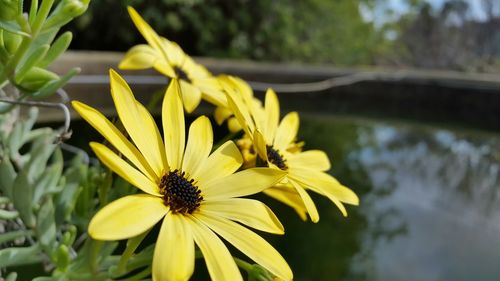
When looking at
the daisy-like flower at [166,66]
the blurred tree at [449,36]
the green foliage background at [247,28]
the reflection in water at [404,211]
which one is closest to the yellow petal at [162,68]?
the daisy-like flower at [166,66]

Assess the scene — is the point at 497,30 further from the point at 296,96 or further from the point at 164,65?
the point at 164,65

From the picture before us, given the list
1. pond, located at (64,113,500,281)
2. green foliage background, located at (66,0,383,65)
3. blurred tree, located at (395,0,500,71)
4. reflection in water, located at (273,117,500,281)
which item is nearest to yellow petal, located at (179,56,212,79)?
pond, located at (64,113,500,281)

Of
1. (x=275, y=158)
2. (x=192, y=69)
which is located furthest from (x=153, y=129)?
(x=192, y=69)

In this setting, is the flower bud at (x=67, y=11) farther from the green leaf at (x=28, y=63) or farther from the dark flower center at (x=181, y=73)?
the dark flower center at (x=181, y=73)

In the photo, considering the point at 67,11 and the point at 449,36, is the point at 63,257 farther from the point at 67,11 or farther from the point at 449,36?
the point at 449,36

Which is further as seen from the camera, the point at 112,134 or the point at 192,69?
the point at 192,69

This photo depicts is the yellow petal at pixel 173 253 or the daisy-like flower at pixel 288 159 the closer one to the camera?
the yellow petal at pixel 173 253

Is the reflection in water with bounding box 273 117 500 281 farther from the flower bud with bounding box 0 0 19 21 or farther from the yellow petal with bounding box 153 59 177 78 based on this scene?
the flower bud with bounding box 0 0 19 21
